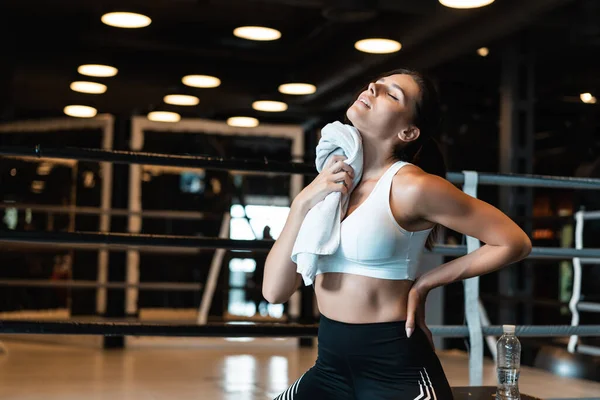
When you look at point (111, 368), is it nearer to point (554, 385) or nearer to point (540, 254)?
point (554, 385)

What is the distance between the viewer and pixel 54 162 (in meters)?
7.91

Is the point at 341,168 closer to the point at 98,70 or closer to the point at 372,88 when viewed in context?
the point at 372,88

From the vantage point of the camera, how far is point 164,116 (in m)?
7.84

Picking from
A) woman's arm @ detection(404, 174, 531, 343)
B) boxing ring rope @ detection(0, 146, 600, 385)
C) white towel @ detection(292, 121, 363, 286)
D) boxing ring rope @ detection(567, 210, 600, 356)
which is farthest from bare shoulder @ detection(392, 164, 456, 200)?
boxing ring rope @ detection(567, 210, 600, 356)

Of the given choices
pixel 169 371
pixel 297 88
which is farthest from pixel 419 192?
pixel 297 88

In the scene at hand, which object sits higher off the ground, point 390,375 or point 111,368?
point 390,375

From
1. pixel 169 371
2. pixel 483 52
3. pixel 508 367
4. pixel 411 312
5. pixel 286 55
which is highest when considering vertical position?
pixel 286 55

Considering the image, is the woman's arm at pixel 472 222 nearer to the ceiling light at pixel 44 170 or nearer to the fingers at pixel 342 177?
the fingers at pixel 342 177

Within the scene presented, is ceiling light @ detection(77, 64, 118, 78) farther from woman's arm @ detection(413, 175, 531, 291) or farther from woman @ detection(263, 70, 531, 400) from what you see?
woman's arm @ detection(413, 175, 531, 291)

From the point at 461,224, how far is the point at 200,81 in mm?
6144

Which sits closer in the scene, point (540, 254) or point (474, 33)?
point (540, 254)

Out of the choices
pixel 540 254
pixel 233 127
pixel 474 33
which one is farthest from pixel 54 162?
pixel 540 254

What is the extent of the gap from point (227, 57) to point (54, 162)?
6.36 ft

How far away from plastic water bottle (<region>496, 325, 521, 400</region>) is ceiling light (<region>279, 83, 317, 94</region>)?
5.71m
